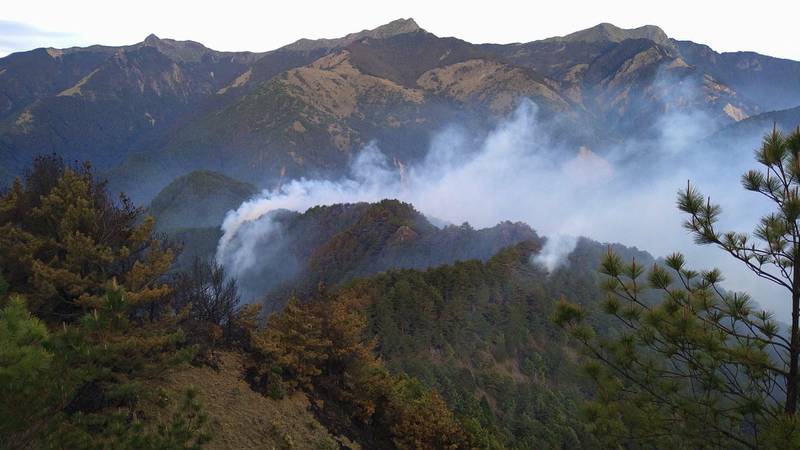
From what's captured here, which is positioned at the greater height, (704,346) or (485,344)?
(704,346)

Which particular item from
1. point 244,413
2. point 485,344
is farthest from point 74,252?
point 485,344

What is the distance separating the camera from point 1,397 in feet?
27.7


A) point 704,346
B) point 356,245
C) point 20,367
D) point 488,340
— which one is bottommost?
point 488,340

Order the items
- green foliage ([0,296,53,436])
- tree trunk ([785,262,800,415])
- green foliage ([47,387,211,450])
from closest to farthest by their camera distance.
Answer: green foliage ([0,296,53,436]), tree trunk ([785,262,800,415]), green foliage ([47,387,211,450])

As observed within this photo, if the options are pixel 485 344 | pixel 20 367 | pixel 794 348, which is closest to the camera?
pixel 20 367

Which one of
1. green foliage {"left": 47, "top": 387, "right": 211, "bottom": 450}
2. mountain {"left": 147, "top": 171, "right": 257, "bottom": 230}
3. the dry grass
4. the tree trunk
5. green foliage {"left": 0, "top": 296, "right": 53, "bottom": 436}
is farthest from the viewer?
mountain {"left": 147, "top": 171, "right": 257, "bottom": 230}

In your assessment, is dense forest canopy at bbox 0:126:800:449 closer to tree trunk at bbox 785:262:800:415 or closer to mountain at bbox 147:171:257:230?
tree trunk at bbox 785:262:800:415

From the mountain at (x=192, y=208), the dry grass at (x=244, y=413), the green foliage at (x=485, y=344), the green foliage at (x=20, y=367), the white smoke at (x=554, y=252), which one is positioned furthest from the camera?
the mountain at (x=192, y=208)

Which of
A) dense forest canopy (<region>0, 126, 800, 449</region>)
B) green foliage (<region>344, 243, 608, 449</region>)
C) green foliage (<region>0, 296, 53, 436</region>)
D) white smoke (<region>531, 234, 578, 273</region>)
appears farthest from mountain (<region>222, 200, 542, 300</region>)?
green foliage (<region>0, 296, 53, 436</region>)

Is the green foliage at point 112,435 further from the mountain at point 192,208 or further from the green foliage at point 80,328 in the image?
the mountain at point 192,208

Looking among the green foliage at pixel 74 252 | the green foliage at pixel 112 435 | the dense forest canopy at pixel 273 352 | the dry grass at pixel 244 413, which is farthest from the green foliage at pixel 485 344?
the green foliage at pixel 112 435

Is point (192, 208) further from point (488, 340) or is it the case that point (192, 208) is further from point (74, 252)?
point (74, 252)

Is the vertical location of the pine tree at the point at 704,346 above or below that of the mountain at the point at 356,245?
above

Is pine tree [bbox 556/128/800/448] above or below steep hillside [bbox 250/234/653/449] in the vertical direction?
above
